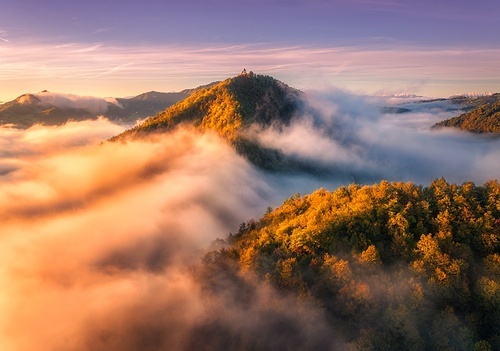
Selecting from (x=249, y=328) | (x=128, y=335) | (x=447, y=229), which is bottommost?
(x=128, y=335)

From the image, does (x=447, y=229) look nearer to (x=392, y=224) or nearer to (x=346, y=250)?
(x=392, y=224)

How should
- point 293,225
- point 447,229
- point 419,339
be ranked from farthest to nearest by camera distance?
point 293,225, point 447,229, point 419,339

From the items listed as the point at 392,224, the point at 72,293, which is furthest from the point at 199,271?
the point at 72,293

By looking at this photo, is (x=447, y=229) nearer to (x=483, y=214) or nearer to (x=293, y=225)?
(x=483, y=214)

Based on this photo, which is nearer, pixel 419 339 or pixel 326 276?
pixel 419 339

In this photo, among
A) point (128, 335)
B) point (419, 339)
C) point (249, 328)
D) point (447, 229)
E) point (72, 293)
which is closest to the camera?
point (419, 339)

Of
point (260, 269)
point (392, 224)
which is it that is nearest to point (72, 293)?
point (260, 269)

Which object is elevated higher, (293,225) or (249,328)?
(293,225)
